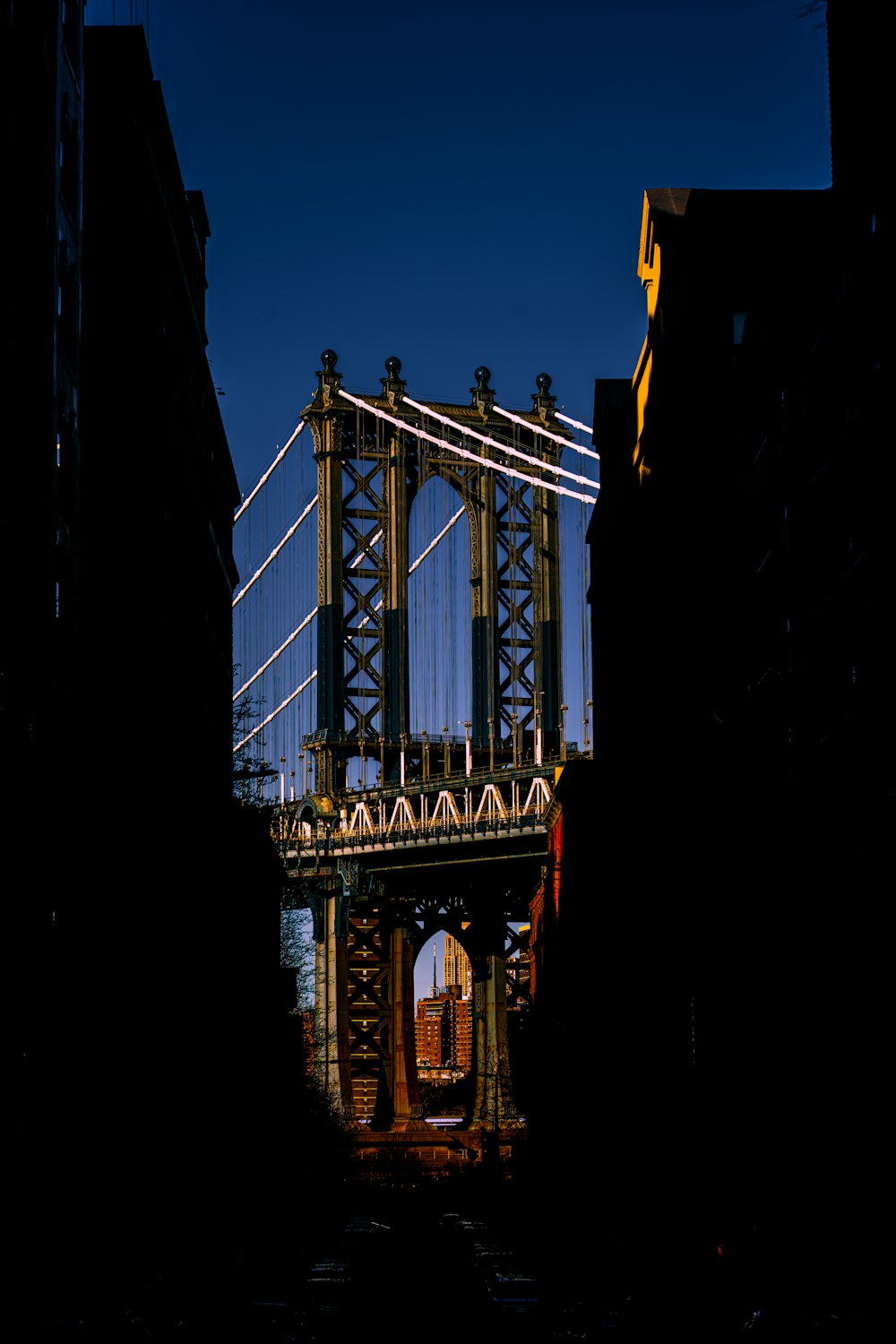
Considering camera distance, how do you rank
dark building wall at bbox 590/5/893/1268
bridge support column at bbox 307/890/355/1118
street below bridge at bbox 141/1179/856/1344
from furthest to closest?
bridge support column at bbox 307/890/355/1118, dark building wall at bbox 590/5/893/1268, street below bridge at bbox 141/1179/856/1344

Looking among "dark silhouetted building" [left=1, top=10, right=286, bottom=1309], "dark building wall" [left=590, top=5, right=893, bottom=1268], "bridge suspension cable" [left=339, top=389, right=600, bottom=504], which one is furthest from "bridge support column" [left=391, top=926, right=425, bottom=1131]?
"dark building wall" [left=590, top=5, right=893, bottom=1268]

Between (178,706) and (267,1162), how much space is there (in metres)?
25.1

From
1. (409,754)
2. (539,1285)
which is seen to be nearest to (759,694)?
(539,1285)

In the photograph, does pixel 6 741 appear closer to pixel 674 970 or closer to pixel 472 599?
pixel 674 970

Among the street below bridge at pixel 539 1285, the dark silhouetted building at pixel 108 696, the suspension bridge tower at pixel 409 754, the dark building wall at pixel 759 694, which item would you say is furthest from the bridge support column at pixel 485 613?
the dark building wall at pixel 759 694

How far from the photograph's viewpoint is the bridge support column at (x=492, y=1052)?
10962 cm

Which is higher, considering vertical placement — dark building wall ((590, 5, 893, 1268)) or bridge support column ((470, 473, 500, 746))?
bridge support column ((470, 473, 500, 746))

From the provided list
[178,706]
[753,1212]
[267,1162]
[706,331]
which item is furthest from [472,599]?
[753,1212]

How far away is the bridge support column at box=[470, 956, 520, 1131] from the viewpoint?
10962 centimetres

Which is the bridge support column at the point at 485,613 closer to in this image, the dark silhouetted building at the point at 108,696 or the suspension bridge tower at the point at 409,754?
the suspension bridge tower at the point at 409,754

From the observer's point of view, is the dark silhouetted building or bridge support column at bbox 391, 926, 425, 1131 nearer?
the dark silhouetted building

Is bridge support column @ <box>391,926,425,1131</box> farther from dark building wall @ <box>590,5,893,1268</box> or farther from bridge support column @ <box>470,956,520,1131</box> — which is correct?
dark building wall @ <box>590,5,893,1268</box>

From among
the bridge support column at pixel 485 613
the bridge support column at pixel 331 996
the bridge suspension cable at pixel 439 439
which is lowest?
the bridge support column at pixel 331 996

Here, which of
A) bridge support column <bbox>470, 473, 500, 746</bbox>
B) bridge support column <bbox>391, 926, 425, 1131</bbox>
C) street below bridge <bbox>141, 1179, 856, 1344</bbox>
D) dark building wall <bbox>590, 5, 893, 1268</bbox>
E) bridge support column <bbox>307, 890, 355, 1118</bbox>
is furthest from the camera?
bridge support column <bbox>391, 926, 425, 1131</bbox>
